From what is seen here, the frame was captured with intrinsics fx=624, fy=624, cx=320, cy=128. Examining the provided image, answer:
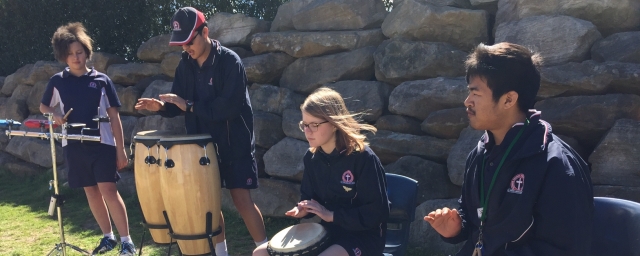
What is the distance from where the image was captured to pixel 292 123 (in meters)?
5.72

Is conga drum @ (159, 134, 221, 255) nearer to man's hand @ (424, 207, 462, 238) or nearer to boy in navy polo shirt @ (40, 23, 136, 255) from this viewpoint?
boy in navy polo shirt @ (40, 23, 136, 255)

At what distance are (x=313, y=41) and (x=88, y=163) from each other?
2.31 meters

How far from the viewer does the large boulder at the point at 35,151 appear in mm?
8195

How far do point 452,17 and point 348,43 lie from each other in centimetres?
107

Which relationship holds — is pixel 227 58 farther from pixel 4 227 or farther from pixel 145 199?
pixel 4 227

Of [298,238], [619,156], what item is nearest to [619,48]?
[619,156]

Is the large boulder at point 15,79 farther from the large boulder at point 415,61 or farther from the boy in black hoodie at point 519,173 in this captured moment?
the boy in black hoodie at point 519,173

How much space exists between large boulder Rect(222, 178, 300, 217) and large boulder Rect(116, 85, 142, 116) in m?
2.39

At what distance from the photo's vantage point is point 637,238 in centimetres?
231

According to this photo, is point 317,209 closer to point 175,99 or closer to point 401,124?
point 175,99

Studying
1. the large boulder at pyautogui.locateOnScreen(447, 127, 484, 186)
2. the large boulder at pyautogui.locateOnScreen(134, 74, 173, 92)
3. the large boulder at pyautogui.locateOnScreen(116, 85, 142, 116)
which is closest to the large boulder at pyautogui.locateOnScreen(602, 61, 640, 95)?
the large boulder at pyautogui.locateOnScreen(447, 127, 484, 186)

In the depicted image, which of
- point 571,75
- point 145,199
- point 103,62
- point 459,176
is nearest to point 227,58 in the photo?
point 145,199

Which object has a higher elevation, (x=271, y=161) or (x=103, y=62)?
(x=103, y=62)

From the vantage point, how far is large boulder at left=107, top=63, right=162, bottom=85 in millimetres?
7312
